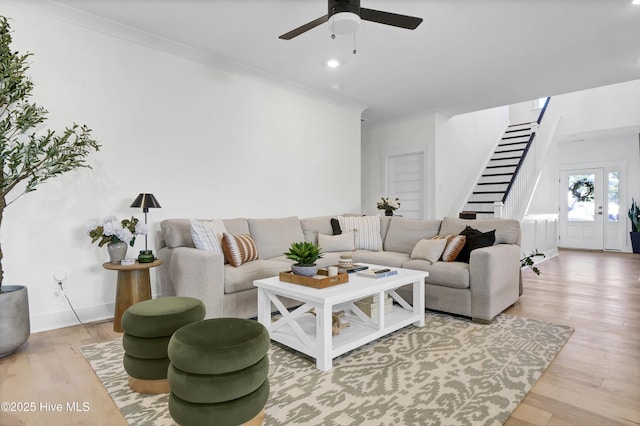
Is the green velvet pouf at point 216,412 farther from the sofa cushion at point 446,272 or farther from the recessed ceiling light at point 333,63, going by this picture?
the recessed ceiling light at point 333,63

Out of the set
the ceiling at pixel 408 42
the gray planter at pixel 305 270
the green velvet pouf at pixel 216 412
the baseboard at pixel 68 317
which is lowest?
the baseboard at pixel 68 317

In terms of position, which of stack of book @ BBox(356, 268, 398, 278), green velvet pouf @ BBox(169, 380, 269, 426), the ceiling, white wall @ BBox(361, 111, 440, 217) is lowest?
green velvet pouf @ BBox(169, 380, 269, 426)

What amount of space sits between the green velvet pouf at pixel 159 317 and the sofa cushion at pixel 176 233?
124 cm

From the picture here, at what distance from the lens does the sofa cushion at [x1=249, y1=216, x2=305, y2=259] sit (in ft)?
12.7

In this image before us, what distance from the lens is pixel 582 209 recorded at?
8305 millimetres

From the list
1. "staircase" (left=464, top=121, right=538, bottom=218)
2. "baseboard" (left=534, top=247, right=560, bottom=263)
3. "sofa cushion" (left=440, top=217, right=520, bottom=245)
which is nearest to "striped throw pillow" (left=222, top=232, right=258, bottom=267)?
"sofa cushion" (left=440, top=217, right=520, bottom=245)

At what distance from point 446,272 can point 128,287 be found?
2.79 meters

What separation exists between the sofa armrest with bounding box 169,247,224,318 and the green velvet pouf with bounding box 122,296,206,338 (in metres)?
0.66

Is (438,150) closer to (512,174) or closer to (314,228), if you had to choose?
(512,174)

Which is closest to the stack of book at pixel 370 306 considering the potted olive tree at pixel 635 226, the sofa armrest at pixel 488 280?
the sofa armrest at pixel 488 280

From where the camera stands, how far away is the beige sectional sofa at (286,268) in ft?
9.52

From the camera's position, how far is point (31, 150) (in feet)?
8.25

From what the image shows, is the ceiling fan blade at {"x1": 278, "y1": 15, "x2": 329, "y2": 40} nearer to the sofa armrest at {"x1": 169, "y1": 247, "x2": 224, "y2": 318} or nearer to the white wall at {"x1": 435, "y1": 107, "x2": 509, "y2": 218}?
the sofa armrest at {"x1": 169, "y1": 247, "x2": 224, "y2": 318}

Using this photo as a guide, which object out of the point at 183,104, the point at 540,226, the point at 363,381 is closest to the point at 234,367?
the point at 363,381
